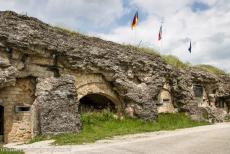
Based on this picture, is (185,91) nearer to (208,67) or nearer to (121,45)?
(121,45)

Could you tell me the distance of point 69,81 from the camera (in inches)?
538

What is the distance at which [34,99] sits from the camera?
13320mm

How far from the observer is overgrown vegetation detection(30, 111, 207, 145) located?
11805 mm

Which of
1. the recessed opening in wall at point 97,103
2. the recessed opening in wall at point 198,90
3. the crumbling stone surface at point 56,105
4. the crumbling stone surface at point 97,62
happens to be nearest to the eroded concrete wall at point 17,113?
the crumbling stone surface at point 97,62

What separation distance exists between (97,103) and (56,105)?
5247 mm

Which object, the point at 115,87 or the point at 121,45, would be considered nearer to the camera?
the point at 115,87

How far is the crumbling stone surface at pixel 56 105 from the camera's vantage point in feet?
40.8

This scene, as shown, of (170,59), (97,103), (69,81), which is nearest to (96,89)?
(69,81)

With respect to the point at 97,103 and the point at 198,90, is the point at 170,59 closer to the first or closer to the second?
the point at 198,90

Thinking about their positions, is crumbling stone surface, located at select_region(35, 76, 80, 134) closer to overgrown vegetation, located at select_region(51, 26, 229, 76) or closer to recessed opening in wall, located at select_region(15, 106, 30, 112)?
recessed opening in wall, located at select_region(15, 106, 30, 112)

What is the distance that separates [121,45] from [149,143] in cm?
791

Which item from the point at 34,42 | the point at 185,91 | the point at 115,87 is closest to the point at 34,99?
the point at 34,42

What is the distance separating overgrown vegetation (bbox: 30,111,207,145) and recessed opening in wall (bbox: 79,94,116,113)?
1156 millimetres

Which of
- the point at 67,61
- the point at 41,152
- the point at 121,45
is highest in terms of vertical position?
the point at 121,45
